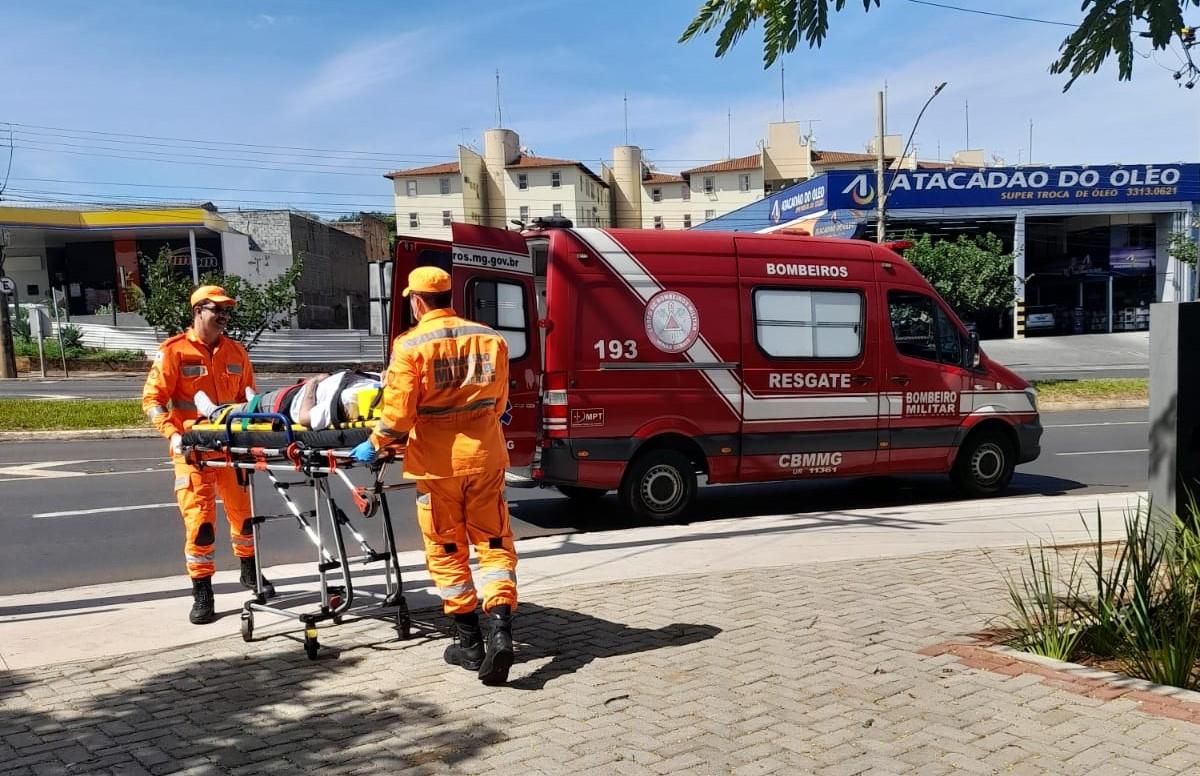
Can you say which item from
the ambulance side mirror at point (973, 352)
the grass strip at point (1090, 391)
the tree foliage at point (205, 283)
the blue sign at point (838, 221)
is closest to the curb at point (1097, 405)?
the grass strip at point (1090, 391)

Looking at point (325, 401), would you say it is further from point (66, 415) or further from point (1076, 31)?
point (66, 415)

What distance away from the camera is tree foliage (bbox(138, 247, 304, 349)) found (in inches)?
1118

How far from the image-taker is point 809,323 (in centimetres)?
918

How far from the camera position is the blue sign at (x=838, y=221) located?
36.4 m

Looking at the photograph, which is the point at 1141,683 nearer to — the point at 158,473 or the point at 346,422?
the point at 346,422

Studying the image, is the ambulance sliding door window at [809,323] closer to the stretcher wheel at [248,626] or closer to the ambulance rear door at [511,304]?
the ambulance rear door at [511,304]

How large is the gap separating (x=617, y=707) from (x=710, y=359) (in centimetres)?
514

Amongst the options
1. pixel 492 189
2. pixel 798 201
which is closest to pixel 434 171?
pixel 492 189

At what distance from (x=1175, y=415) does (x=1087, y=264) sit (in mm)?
44049

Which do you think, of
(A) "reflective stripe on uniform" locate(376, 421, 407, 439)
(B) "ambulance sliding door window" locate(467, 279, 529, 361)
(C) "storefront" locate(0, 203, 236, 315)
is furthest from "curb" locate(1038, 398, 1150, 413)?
(C) "storefront" locate(0, 203, 236, 315)

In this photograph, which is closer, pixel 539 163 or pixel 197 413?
pixel 197 413

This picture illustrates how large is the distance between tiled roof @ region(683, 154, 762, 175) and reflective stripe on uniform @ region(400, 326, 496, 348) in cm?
7325

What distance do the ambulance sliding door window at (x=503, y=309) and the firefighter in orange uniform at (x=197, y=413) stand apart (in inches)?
101

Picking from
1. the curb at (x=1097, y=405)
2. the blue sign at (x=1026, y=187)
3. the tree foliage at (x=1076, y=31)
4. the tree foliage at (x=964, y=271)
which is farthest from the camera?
the blue sign at (x=1026, y=187)
